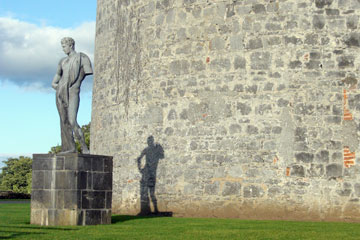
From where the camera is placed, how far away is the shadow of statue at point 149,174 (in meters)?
13.7

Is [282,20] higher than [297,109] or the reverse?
higher

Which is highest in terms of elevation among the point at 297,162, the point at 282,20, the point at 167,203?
the point at 282,20

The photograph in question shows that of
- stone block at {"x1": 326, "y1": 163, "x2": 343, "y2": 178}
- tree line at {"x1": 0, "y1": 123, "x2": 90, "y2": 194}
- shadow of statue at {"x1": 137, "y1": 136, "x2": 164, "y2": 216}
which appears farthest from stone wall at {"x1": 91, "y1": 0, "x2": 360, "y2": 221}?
tree line at {"x1": 0, "y1": 123, "x2": 90, "y2": 194}

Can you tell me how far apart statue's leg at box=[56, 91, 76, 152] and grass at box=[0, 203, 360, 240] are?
5.05ft

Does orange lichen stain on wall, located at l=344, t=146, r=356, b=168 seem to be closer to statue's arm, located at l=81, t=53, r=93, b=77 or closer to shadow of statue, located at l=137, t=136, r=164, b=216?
shadow of statue, located at l=137, t=136, r=164, b=216

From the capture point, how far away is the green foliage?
46.8 m

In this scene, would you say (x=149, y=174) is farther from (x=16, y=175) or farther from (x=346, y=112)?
(x=16, y=175)

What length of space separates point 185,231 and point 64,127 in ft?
10.4

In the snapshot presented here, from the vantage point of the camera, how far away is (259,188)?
40.5 feet

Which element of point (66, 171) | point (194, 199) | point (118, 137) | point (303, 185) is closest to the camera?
point (66, 171)

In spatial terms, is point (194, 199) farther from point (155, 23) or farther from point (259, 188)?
point (155, 23)

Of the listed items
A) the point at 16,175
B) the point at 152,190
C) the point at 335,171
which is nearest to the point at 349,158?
the point at 335,171

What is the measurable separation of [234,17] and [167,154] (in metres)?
3.33

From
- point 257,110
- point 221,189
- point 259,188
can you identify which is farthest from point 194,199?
point 257,110
